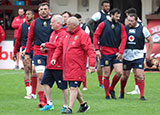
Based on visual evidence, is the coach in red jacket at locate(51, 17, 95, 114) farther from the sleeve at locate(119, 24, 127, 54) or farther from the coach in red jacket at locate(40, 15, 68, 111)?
the sleeve at locate(119, 24, 127, 54)

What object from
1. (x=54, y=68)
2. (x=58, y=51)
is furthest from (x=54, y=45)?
(x=54, y=68)

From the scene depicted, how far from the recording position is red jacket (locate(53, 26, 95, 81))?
406 inches

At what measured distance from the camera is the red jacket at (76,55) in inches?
406

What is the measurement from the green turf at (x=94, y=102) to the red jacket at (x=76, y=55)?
2.63 ft

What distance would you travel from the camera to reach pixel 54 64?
10.5m

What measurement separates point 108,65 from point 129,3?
15405 mm

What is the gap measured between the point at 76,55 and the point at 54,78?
34.9 inches

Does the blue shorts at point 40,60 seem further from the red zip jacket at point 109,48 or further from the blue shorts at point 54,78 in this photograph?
the red zip jacket at point 109,48

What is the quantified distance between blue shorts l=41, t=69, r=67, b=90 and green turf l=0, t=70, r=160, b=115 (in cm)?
53

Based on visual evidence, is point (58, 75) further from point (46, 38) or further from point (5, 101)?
point (5, 101)

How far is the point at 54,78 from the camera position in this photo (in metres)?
11.0

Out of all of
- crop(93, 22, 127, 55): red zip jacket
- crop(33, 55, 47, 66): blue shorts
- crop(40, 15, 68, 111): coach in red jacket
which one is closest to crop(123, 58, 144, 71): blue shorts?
crop(93, 22, 127, 55): red zip jacket

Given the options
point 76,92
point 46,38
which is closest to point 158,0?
point 46,38

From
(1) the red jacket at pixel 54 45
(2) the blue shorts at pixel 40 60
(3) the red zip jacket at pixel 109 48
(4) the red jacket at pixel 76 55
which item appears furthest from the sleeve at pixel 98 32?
→ (4) the red jacket at pixel 76 55
